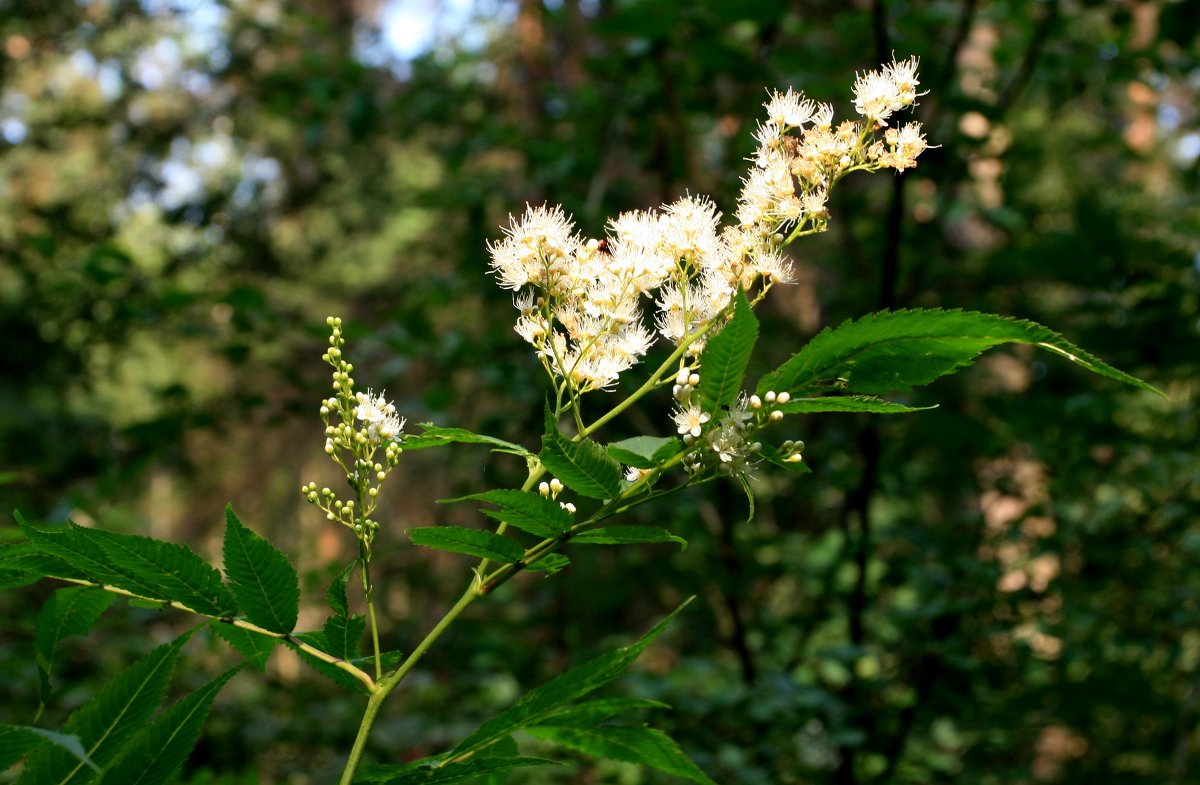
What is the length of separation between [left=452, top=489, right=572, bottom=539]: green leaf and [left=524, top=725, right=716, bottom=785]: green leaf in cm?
21

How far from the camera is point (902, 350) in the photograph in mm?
1038

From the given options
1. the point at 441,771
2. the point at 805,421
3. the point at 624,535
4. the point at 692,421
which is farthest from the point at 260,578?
the point at 805,421

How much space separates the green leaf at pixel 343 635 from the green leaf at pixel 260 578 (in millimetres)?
45

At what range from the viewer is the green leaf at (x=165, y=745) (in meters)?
1.02

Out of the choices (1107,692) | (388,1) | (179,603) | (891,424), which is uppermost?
(388,1)

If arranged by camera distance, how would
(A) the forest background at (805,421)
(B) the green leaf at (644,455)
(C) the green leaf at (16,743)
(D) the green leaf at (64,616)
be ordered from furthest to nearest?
(A) the forest background at (805,421)
(D) the green leaf at (64,616)
(B) the green leaf at (644,455)
(C) the green leaf at (16,743)

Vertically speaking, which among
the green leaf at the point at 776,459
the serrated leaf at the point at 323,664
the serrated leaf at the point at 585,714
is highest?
the green leaf at the point at 776,459

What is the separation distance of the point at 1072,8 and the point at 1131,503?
3.72 meters

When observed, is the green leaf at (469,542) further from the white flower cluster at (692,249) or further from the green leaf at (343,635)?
the white flower cluster at (692,249)

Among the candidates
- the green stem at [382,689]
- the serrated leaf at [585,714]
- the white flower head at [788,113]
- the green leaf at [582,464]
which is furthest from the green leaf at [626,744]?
the white flower head at [788,113]

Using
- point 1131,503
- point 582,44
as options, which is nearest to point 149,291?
point 582,44

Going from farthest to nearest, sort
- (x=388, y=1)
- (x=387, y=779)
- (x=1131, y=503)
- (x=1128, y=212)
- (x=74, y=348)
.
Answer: (x=388, y=1) < (x=74, y=348) < (x=1128, y=212) < (x=1131, y=503) < (x=387, y=779)

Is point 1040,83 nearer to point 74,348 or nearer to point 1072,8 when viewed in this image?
point 1072,8

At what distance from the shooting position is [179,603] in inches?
42.9
